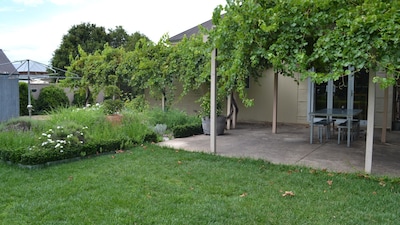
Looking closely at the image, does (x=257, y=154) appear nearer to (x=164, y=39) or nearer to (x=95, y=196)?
(x=95, y=196)

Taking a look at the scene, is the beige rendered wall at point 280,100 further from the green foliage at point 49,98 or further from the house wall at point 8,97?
the green foliage at point 49,98

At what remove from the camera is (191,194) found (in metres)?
4.05

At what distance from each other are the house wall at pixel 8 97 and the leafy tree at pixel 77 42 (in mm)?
10746

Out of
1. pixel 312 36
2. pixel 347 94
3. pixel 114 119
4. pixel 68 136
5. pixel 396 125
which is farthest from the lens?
pixel 347 94

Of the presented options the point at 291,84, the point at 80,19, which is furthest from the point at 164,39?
the point at 80,19

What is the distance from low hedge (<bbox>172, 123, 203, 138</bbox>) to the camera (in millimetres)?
8406

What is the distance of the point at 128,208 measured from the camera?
142 inches

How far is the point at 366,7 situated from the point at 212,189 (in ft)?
9.91

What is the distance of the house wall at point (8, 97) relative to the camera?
1228 centimetres

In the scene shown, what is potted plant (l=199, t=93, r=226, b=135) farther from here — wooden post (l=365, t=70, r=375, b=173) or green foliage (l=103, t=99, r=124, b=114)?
wooden post (l=365, t=70, r=375, b=173)

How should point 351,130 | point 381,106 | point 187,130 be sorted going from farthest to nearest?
point 381,106 → point 187,130 → point 351,130

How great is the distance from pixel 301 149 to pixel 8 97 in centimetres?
1079

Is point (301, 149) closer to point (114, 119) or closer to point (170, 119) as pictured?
point (170, 119)

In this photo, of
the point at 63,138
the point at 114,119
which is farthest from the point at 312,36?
the point at 114,119
